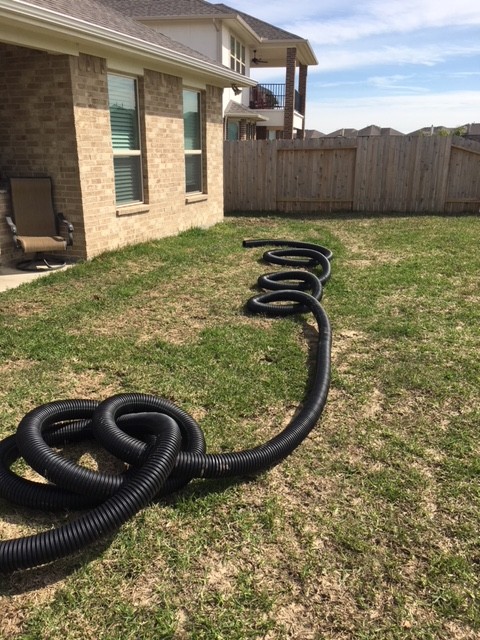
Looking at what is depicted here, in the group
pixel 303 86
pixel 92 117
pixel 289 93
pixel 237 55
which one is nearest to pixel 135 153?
pixel 92 117

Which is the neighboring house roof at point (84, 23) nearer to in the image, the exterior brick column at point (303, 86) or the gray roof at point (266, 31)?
the gray roof at point (266, 31)

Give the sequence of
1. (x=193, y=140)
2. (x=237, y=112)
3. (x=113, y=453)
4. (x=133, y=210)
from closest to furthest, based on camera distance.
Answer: (x=113, y=453), (x=133, y=210), (x=193, y=140), (x=237, y=112)

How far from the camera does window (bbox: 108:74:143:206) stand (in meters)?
7.82

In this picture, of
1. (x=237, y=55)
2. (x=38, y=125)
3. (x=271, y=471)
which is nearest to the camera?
(x=271, y=471)

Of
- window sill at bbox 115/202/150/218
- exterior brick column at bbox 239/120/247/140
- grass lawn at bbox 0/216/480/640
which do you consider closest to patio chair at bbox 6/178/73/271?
grass lawn at bbox 0/216/480/640

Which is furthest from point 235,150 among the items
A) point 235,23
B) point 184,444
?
point 184,444

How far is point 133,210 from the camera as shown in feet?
27.4

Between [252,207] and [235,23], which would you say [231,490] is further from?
[235,23]

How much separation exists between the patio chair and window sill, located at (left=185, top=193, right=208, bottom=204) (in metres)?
3.46

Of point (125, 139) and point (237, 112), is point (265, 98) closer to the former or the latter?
point (237, 112)

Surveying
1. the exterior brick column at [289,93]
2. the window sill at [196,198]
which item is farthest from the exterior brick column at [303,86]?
the window sill at [196,198]

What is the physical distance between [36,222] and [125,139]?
6.85ft

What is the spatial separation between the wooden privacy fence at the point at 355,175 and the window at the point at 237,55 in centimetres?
949

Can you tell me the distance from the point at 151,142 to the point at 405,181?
788 cm
